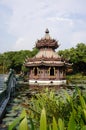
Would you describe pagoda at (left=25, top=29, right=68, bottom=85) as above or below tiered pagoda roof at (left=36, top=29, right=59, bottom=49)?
below

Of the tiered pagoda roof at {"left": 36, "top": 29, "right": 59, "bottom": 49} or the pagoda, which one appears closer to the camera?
the pagoda

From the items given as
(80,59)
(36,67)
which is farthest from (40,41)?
(80,59)

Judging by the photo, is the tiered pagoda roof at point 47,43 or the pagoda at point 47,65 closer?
the pagoda at point 47,65

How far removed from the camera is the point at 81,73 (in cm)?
6166

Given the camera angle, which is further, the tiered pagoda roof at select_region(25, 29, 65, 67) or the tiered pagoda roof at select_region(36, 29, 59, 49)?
the tiered pagoda roof at select_region(36, 29, 59, 49)

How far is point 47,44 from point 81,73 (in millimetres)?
24029

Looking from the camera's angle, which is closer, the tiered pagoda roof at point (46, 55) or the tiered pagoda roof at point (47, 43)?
the tiered pagoda roof at point (46, 55)

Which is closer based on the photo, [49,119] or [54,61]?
[49,119]

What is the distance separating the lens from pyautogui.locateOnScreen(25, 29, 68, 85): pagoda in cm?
3759

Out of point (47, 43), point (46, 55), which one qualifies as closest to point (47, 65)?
point (46, 55)

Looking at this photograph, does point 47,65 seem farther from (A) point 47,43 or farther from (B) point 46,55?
(A) point 47,43

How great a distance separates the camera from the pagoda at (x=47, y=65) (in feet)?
123

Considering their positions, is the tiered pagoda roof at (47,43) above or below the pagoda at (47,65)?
above

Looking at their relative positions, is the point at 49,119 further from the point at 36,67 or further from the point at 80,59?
the point at 80,59
